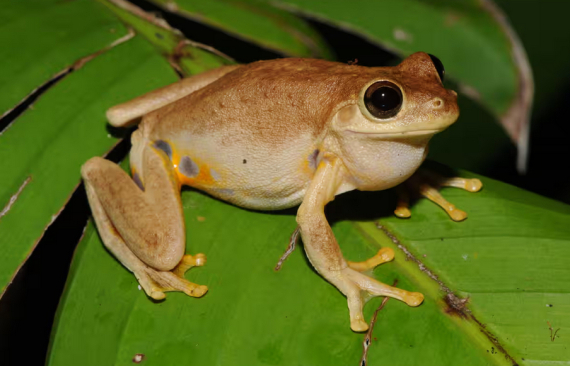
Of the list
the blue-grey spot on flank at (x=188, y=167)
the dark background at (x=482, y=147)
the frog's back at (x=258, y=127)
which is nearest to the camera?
the frog's back at (x=258, y=127)

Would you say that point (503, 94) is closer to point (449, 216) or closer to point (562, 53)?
point (449, 216)

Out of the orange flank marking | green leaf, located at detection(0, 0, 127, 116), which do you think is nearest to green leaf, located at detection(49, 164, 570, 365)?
the orange flank marking

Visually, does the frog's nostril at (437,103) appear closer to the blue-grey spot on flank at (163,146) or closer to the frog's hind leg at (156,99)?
the frog's hind leg at (156,99)

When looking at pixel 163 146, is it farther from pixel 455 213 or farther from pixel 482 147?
pixel 482 147

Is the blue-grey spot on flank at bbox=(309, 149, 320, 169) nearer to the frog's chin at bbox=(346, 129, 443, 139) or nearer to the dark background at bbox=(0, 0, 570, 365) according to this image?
the frog's chin at bbox=(346, 129, 443, 139)

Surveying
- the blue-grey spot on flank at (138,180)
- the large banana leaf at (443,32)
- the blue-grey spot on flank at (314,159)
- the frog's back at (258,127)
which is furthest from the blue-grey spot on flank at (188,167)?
the large banana leaf at (443,32)

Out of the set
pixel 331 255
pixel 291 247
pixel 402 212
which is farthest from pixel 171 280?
pixel 402 212
